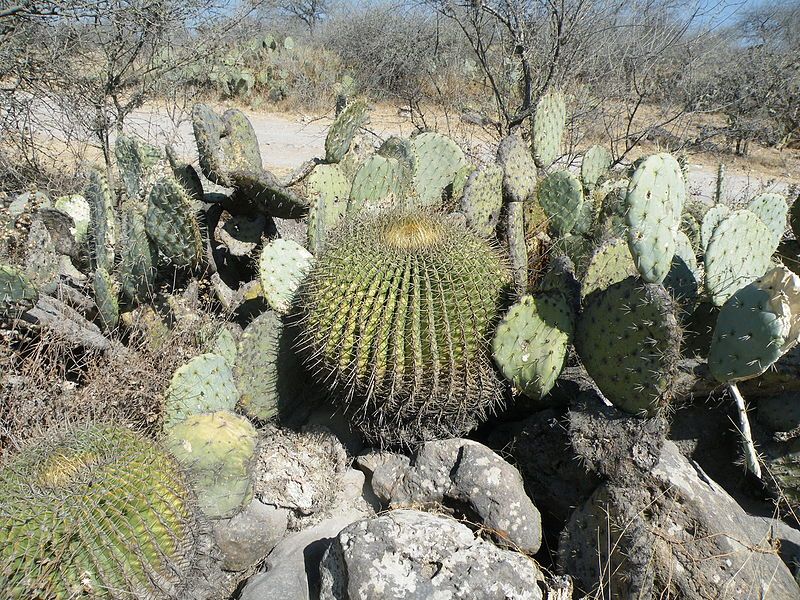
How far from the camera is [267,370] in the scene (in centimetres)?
319

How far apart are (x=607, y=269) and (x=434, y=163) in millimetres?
1833

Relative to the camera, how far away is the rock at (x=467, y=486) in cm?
265

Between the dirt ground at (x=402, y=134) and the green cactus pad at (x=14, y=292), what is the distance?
19.1ft

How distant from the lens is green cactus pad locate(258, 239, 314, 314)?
3.28 m

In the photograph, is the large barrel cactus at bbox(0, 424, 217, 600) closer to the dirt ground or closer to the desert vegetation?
the desert vegetation

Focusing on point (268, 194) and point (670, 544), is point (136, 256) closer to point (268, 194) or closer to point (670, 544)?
point (268, 194)

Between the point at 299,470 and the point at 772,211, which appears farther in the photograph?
the point at 772,211

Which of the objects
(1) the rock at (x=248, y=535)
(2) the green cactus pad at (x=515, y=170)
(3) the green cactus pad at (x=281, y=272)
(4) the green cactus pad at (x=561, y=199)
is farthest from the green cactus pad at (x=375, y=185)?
(1) the rock at (x=248, y=535)

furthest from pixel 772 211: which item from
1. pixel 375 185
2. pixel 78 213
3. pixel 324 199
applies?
pixel 78 213

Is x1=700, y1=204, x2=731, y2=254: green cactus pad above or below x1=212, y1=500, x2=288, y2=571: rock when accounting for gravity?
above

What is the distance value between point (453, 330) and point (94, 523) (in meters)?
1.51

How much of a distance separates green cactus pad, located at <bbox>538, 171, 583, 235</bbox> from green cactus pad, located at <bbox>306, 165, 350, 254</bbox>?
134 cm

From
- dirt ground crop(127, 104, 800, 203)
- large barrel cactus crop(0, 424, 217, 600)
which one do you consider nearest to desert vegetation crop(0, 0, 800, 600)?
large barrel cactus crop(0, 424, 217, 600)

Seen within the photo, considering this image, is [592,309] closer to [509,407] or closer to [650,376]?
[650,376]
